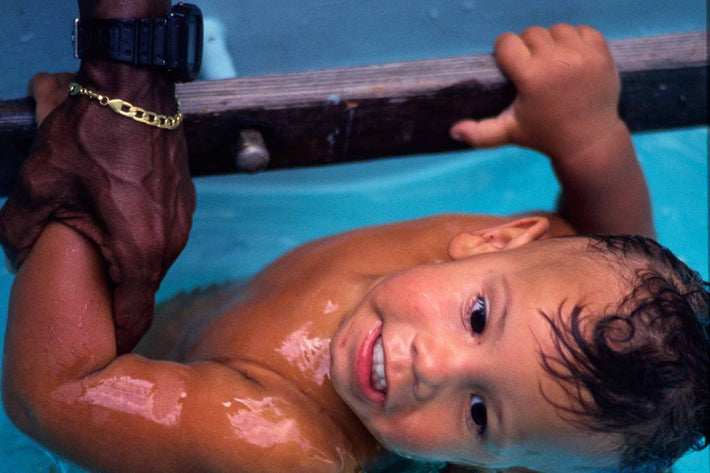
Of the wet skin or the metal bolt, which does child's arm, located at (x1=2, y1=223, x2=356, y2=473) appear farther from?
the metal bolt

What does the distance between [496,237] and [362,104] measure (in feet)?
1.31

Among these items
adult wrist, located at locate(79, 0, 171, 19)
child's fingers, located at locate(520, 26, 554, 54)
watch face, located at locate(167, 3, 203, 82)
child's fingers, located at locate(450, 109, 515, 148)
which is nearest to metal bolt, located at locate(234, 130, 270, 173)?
watch face, located at locate(167, 3, 203, 82)

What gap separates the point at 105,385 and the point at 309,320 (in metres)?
0.40

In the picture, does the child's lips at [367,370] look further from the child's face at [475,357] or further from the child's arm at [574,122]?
the child's arm at [574,122]

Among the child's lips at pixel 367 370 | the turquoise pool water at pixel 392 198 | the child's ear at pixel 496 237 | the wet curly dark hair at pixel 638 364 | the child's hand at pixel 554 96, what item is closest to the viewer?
the wet curly dark hair at pixel 638 364

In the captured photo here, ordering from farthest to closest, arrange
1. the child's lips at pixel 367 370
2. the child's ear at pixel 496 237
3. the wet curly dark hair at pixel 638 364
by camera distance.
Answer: the child's ear at pixel 496 237 → the child's lips at pixel 367 370 → the wet curly dark hair at pixel 638 364

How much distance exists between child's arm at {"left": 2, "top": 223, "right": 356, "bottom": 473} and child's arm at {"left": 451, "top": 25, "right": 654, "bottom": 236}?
800mm

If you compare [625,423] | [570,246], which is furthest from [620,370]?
[570,246]

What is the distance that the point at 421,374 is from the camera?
118 centimetres

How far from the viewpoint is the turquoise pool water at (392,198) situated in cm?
210

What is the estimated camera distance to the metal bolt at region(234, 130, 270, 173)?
4.91ft

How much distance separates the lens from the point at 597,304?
3.81 feet

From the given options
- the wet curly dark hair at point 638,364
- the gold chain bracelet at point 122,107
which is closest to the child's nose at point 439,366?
the wet curly dark hair at point 638,364

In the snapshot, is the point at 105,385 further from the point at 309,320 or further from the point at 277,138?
the point at 277,138
